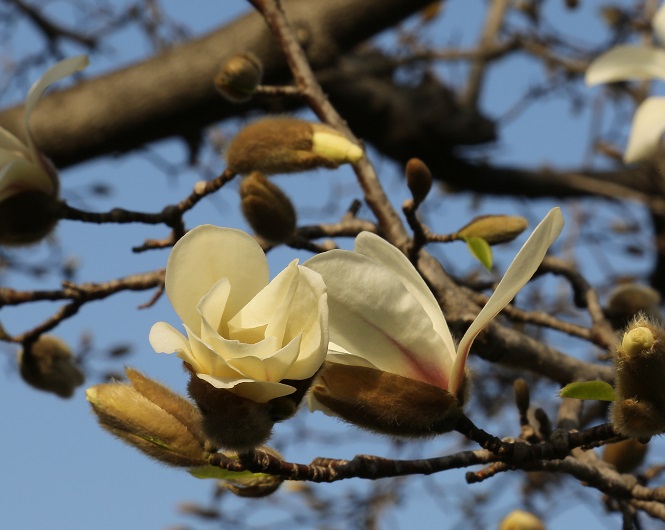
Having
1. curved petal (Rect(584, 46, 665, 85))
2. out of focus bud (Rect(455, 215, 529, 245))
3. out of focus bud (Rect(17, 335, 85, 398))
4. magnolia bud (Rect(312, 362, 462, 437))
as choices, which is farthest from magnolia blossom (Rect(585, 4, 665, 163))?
out of focus bud (Rect(17, 335, 85, 398))

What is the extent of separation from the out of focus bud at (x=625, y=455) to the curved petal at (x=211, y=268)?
0.62 meters

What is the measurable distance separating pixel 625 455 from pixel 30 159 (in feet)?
2.68

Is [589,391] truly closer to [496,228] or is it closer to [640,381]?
[640,381]

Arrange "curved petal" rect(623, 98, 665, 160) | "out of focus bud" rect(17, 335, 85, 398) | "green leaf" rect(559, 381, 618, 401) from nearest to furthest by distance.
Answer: "green leaf" rect(559, 381, 618, 401)
"curved petal" rect(623, 98, 665, 160)
"out of focus bud" rect(17, 335, 85, 398)

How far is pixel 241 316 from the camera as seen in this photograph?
70 cm

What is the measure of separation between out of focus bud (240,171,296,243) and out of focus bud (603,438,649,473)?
485mm

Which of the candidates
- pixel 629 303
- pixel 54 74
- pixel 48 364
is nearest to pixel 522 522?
pixel 629 303

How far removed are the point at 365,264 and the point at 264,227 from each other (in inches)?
14.8

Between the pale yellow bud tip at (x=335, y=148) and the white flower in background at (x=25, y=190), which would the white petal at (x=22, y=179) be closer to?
the white flower in background at (x=25, y=190)

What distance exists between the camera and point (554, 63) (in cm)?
322

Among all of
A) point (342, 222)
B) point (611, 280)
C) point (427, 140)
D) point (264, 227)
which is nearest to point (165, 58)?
point (427, 140)

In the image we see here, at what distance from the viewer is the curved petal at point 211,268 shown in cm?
69

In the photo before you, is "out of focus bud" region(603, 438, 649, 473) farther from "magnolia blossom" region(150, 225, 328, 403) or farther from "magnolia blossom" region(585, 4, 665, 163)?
"magnolia blossom" region(150, 225, 328, 403)

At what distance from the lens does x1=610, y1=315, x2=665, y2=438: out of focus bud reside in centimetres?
68
